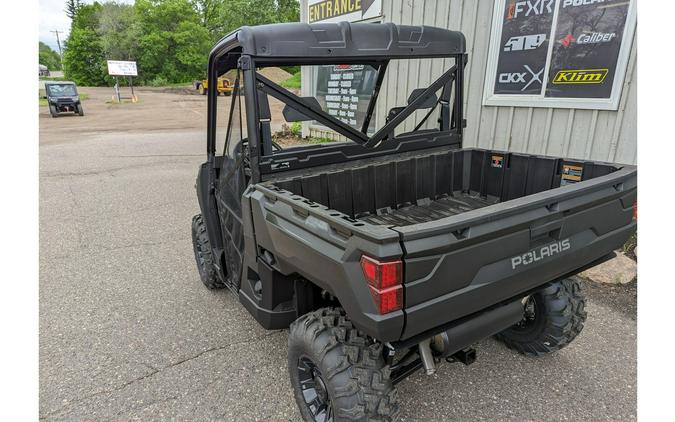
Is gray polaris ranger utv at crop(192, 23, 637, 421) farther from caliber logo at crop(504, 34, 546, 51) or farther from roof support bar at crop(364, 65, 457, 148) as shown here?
caliber logo at crop(504, 34, 546, 51)

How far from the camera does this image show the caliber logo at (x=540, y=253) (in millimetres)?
1831

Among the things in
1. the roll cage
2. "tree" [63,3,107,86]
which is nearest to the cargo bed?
the roll cage

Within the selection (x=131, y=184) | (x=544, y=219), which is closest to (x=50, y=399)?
(x=544, y=219)

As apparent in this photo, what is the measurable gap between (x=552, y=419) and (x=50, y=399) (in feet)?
10.1

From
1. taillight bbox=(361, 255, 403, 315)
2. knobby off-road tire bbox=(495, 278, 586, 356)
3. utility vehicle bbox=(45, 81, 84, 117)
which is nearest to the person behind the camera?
taillight bbox=(361, 255, 403, 315)

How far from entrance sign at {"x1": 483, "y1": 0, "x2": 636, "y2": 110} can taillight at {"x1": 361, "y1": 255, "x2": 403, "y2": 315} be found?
12.7 feet

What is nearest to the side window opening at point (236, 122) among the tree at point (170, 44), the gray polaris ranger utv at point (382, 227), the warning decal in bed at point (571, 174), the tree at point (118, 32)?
the gray polaris ranger utv at point (382, 227)

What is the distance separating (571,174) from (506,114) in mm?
2612

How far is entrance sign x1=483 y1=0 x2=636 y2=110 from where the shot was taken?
398cm

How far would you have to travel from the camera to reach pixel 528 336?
2.80 meters

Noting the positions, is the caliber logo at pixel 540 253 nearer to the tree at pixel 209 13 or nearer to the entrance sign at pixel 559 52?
the entrance sign at pixel 559 52

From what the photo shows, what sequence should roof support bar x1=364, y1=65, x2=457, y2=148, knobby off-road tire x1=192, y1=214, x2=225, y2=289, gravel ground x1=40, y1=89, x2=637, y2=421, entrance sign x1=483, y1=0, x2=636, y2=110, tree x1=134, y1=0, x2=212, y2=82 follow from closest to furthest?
gravel ground x1=40, y1=89, x2=637, y2=421 → roof support bar x1=364, y1=65, x2=457, y2=148 → knobby off-road tire x1=192, y1=214, x2=225, y2=289 → entrance sign x1=483, y1=0, x2=636, y2=110 → tree x1=134, y1=0, x2=212, y2=82

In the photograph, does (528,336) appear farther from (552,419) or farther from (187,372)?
(187,372)

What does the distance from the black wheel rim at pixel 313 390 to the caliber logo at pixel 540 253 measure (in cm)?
117
